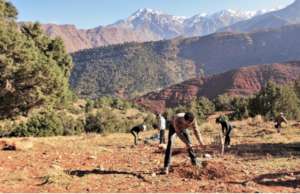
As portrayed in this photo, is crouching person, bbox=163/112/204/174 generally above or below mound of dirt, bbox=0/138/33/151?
above

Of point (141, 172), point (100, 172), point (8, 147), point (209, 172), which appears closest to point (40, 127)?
point (8, 147)

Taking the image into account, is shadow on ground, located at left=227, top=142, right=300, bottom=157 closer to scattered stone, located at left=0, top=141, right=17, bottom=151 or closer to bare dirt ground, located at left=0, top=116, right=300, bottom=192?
bare dirt ground, located at left=0, top=116, right=300, bottom=192

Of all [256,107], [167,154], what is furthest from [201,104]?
[167,154]

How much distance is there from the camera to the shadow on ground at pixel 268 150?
642 inches

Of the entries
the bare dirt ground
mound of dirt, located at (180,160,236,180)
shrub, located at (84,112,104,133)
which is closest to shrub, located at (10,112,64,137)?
shrub, located at (84,112,104,133)

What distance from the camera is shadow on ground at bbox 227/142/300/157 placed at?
53.5 ft

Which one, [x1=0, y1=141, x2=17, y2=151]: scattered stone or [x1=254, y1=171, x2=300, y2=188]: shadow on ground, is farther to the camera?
[x1=0, y1=141, x2=17, y2=151]: scattered stone

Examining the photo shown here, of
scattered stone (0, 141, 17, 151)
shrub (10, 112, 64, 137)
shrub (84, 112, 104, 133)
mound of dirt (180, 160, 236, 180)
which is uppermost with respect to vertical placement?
scattered stone (0, 141, 17, 151)

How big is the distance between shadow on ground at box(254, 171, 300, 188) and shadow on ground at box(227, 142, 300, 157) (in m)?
4.22

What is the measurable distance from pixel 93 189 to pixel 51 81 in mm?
16510

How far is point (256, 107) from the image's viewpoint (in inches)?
2200

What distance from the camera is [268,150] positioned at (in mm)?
17578

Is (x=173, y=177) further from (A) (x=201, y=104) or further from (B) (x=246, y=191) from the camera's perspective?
(A) (x=201, y=104)

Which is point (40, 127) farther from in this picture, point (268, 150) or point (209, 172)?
point (209, 172)
